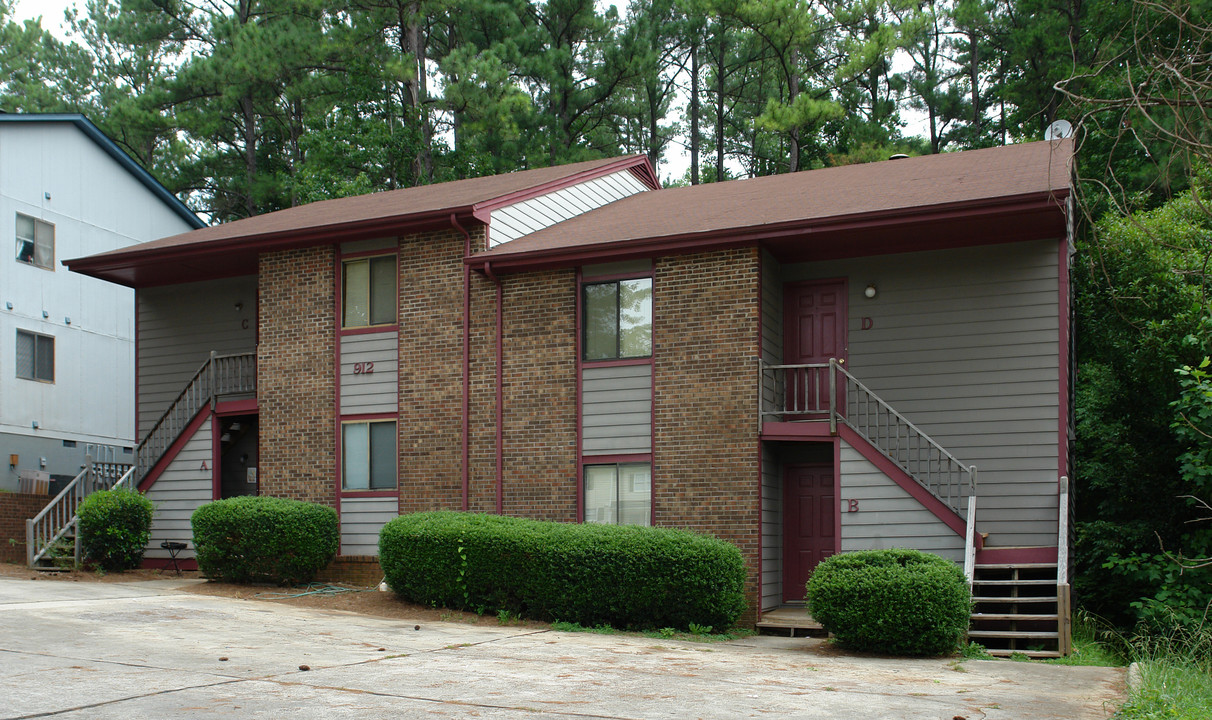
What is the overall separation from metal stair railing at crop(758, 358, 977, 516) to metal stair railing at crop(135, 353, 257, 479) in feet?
30.2

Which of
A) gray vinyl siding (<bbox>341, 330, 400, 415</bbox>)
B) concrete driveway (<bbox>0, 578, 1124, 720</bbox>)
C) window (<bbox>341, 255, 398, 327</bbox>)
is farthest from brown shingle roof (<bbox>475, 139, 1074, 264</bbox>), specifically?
concrete driveway (<bbox>0, 578, 1124, 720</bbox>)

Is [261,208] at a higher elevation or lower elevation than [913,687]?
higher

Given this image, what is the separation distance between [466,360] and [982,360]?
7469 millimetres

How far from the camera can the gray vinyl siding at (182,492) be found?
1881 centimetres

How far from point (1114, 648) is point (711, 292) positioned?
6.84 m

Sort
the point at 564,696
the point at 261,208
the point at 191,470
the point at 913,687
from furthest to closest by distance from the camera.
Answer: the point at 261,208 → the point at 191,470 → the point at 913,687 → the point at 564,696

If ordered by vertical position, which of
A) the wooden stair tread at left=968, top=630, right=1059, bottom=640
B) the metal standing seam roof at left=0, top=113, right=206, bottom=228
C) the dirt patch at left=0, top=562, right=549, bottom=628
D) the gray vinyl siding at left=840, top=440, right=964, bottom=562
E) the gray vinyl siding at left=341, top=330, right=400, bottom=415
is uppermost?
the metal standing seam roof at left=0, top=113, right=206, bottom=228

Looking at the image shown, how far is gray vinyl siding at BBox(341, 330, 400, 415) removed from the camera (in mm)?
17422

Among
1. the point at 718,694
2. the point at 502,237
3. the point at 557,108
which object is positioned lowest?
the point at 718,694

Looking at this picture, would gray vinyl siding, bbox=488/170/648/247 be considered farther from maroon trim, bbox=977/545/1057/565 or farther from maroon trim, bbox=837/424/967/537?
maroon trim, bbox=977/545/1057/565

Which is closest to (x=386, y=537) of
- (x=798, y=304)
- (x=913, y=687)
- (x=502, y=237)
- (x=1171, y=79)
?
(x=502, y=237)

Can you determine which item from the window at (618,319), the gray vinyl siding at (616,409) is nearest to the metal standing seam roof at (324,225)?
the window at (618,319)

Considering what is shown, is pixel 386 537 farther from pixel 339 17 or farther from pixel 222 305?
pixel 339 17

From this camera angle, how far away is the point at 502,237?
17500mm
